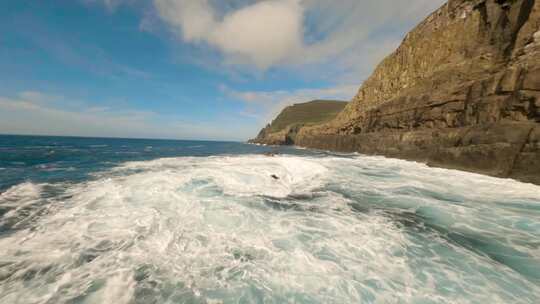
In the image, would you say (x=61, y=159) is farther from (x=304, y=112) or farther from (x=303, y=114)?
(x=304, y=112)

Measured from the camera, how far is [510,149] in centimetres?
1353

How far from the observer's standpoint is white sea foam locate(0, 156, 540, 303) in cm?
387

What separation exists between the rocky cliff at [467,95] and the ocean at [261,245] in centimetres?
666

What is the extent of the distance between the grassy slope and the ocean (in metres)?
124

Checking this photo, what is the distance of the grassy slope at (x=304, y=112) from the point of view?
13575 cm

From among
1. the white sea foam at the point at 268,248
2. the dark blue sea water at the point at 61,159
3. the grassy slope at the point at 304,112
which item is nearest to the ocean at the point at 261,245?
the white sea foam at the point at 268,248

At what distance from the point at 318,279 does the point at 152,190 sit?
775 centimetres

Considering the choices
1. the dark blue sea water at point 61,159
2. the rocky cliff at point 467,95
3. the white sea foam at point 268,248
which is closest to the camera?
the white sea foam at point 268,248

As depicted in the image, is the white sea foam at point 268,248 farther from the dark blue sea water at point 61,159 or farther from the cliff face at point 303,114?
the cliff face at point 303,114

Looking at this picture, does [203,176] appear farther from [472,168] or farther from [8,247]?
[472,168]

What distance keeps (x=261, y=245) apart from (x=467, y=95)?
2529cm

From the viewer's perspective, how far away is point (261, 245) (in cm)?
545

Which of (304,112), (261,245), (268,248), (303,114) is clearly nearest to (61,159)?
(261,245)

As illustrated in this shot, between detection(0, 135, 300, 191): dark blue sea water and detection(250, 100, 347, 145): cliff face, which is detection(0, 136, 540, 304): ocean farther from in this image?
detection(250, 100, 347, 145): cliff face
